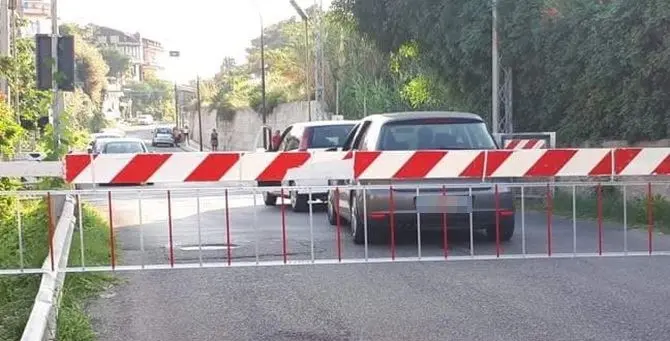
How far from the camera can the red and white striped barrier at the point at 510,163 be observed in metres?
7.75

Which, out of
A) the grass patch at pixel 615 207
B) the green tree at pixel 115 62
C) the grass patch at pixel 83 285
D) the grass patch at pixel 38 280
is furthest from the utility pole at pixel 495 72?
the green tree at pixel 115 62

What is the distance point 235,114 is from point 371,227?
53522 millimetres

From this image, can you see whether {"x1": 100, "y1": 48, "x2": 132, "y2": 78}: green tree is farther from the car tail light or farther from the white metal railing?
the white metal railing

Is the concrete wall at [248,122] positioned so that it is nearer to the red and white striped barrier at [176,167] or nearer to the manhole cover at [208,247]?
the manhole cover at [208,247]

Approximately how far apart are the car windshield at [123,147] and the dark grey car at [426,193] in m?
17.6

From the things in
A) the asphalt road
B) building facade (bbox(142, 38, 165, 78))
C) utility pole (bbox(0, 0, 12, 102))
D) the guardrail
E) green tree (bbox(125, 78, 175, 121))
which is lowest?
the asphalt road

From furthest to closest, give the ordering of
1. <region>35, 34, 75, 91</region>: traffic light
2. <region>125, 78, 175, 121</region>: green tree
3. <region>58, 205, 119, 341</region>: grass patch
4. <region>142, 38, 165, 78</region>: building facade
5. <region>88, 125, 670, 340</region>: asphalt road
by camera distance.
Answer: <region>142, 38, 165, 78</region>: building facade < <region>125, 78, 175, 121</region>: green tree < <region>35, 34, 75, 91</region>: traffic light < <region>88, 125, 670, 340</region>: asphalt road < <region>58, 205, 119, 341</region>: grass patch

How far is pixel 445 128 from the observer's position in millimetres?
11977

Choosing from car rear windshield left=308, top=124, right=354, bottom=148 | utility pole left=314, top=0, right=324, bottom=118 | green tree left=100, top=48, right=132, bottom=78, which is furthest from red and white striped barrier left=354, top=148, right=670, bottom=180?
green tree left=100, top=48, right=132, bottom=78

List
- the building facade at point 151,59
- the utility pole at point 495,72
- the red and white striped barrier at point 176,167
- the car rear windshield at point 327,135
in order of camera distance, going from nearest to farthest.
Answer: the red and white striped barrier at point 176,167 → the car rear windshield at point 327,135 → the utility pole at point 495,72 → the building facade at point 151,59

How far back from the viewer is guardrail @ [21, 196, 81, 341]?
598 centimetres

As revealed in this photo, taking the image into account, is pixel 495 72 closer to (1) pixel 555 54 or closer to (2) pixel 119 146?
(1) pixel 555 54

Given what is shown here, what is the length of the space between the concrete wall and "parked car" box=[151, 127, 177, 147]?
8.99 feet

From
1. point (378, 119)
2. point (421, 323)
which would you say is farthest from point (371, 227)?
point (421, 323)
